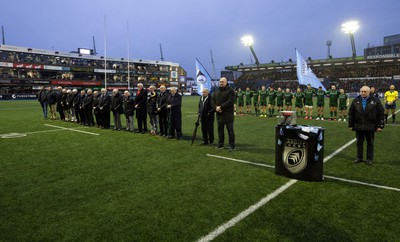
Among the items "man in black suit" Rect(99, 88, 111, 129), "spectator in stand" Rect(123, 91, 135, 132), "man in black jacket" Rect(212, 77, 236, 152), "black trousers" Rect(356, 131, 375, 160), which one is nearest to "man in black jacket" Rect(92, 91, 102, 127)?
"man in black suit" Rect(99, 88, 111, 129)

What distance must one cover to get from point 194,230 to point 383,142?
8.43 m

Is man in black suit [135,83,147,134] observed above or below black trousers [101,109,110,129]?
above

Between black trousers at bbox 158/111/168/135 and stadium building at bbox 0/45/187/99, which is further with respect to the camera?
stadium building at bbox 0/45/187/99

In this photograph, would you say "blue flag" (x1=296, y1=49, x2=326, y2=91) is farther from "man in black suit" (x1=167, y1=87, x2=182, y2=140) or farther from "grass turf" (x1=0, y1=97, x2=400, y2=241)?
"grass turf" (x1=0, y1=97, x2=400, y2=241)

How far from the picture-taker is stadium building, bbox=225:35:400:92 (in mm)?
53972

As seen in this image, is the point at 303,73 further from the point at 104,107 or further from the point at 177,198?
the point at 177,198

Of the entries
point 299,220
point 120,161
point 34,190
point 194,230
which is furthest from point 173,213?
point 120,161

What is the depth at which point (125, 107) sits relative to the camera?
466 inches

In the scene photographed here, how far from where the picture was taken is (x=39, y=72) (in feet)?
175

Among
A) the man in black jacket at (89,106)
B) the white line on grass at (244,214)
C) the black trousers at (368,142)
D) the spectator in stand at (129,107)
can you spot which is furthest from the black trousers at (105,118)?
the black trousers at (368,142)

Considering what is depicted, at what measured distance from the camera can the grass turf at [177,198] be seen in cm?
341

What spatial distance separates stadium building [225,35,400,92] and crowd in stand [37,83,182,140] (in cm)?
5278

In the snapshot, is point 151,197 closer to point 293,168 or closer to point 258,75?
point 293,168

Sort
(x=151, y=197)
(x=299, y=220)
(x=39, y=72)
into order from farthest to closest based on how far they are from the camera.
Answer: (x=39, y=72) < (x=151, y=197) < (x=299, y=220)
